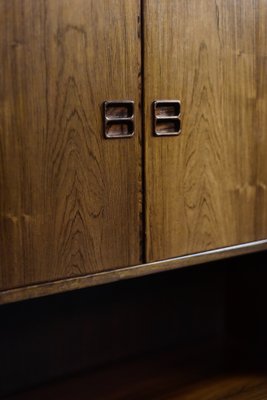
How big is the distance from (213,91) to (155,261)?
414 mm

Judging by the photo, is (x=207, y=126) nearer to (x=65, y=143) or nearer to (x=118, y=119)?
(x=118, y=119)

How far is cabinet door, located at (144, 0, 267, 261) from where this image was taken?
127cm

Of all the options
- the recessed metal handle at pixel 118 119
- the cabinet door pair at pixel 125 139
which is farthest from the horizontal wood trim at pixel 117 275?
the recessed metal handle at pixel 118 119

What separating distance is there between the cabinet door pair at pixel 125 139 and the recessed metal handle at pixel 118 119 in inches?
0.5

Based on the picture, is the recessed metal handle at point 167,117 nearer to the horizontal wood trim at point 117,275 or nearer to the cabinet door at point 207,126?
the cabinet door at point 207,126

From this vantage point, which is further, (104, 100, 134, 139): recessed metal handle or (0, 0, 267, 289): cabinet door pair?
(104, 100, 134, 139): recessed metal handle

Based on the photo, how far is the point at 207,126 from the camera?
1354mm

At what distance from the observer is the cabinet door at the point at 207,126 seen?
1271 mm

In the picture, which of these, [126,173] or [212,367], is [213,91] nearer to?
[126,173]

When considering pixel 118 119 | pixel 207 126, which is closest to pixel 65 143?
pixel 118 119

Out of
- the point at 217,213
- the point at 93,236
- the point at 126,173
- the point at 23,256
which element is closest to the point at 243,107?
the point at 217,213

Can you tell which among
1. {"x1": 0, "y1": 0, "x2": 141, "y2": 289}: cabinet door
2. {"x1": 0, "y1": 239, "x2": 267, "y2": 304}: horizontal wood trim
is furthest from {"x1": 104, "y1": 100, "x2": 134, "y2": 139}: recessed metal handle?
{"x1": 0, "y1": 239, "x2": 267, "y2": 304}: horizontal wood trim

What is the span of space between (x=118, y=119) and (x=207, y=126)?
25 centimetres

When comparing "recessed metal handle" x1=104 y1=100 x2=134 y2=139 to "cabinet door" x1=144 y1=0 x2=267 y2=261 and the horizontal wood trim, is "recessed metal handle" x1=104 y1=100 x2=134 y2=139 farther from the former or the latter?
the horizontal wood trim
